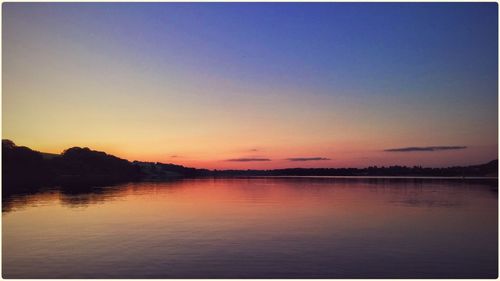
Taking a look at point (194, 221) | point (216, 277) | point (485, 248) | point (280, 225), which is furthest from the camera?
point (194, 221)

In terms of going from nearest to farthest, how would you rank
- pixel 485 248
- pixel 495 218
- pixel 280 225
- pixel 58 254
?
pixel 58 254 < pixel 485 248 < pixel 280 225 < pixel 495 218

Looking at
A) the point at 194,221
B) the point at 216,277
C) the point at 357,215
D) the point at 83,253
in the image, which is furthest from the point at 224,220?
the point at 216,277

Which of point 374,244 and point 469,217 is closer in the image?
point 374,244

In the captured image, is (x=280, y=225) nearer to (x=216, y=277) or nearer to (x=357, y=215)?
(x=357, y=215)

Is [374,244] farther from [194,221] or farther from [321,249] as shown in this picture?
[194,221]

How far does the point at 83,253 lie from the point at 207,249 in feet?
26.8

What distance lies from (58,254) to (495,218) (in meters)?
44.5

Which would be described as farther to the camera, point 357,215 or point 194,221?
point 357,215

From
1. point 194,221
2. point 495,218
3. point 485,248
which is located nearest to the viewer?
point 485,248

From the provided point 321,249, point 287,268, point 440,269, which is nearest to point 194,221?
point 321,249

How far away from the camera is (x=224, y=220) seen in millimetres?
46281

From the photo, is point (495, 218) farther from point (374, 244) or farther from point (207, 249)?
point (207, 249)

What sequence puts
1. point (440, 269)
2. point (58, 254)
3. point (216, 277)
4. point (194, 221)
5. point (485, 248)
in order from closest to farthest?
point (216, 277) < point (440, 269) < point (58, 254) < point (485, 248) < point (194, 221)

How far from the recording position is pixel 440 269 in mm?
25625
